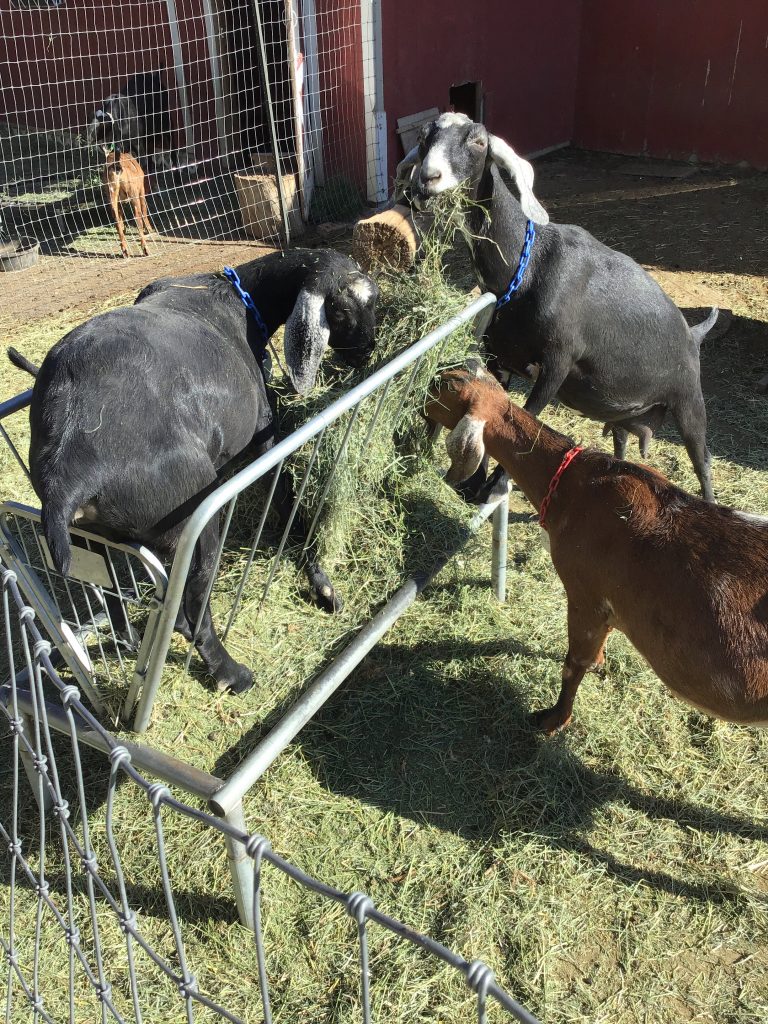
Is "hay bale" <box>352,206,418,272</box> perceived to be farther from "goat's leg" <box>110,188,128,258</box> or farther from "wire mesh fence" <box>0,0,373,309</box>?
"goat's leg" <box>110,188,128,258</box>

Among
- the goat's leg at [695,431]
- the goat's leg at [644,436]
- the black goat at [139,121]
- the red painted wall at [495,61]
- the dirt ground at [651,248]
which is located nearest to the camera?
the goat's leg at [695,431]

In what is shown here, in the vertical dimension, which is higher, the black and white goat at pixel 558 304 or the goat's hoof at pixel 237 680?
the black and white goat at pixel 558 304

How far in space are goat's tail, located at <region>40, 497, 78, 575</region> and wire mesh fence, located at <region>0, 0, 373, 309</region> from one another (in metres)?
6.67

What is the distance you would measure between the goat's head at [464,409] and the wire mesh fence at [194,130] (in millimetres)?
6309

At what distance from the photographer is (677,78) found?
38.5ft

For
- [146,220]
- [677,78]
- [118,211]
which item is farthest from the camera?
[677,78]

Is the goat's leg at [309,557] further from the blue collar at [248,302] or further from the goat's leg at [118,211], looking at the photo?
the goat's leg at [118,211]

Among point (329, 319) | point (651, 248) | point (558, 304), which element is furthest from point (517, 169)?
point (651, 248)

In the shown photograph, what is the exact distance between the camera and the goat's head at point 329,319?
3.30 m

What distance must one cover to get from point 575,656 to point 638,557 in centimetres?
58

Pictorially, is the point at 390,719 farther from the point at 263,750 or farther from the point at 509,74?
the point at 509,74

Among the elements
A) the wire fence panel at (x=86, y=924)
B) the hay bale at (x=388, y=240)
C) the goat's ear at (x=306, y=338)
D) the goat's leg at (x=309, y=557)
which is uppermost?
the hay bale at (x=388, y=240)

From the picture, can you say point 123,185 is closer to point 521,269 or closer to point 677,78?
point 521,269

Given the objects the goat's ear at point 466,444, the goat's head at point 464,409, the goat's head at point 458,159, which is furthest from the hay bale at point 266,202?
the goat's ear at point 466,444
